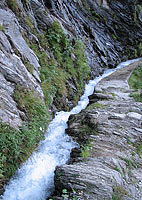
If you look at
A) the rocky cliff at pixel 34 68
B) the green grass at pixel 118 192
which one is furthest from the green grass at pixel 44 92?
the green grass at pixel 118 192

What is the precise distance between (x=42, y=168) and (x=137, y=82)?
1030cm

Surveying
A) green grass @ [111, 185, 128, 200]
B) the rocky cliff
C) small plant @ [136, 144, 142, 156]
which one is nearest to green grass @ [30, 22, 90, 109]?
the rocky cliff

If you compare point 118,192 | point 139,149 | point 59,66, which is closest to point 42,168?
point 118,192

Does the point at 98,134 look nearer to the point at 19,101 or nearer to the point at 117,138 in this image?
the point at 117,138

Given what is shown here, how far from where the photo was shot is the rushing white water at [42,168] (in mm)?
5180

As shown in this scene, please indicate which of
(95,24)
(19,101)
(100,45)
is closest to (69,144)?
(19,101)

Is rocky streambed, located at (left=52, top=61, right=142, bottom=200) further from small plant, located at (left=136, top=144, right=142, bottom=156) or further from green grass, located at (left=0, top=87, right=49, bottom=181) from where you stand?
green grass, located at (left=0, top=87, right=49, bottom=181)

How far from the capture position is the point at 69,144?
704 centimetres

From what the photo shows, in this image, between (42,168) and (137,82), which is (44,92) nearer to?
(42,168)

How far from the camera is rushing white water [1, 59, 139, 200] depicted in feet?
17.0

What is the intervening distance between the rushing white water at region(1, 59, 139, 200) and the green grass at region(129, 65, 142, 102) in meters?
4.61

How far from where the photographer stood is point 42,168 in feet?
19.7

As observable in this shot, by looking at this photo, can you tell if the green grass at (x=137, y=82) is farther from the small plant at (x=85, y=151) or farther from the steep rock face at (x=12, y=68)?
the steep rock face at (x=12, y=68)

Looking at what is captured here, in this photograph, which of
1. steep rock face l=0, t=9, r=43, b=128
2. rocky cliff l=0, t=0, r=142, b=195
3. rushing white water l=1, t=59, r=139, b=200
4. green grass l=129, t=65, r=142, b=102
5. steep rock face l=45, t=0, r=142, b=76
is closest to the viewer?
rushing white water l=1, t=59, r=139, b=200
